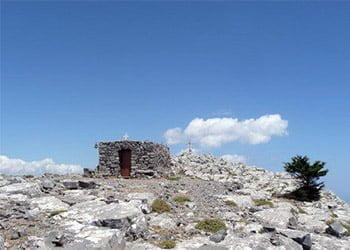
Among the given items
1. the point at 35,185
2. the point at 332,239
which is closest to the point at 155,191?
the point at 35,185

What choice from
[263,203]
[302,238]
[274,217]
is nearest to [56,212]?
[302,238]

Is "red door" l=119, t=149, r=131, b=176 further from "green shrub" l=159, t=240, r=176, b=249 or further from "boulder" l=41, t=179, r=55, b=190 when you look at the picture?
"green shrub" l=159, t=240, r=176, b=249

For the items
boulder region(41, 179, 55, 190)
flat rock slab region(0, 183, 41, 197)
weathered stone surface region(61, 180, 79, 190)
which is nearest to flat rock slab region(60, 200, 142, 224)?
flat rock slab region(0, 183, 41, 197)

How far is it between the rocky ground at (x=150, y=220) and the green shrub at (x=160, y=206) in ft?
0.25

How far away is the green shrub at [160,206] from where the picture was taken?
18.9 m

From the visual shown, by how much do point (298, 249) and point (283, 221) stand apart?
4535mm

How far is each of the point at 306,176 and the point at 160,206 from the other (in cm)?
1647

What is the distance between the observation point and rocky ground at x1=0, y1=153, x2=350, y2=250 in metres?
14.1

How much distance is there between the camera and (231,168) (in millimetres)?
44344

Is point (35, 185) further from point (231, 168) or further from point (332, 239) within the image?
point (231, 168)

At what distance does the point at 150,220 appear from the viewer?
1739 centimetres

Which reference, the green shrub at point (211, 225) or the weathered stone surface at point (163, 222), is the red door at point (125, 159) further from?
the green shrub at point (211, 225)

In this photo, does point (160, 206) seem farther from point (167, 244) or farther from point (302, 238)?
point (302, 238)

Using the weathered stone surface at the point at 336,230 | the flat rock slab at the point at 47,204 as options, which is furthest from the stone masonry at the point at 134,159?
the weathered stone surface at the point at 336,230
